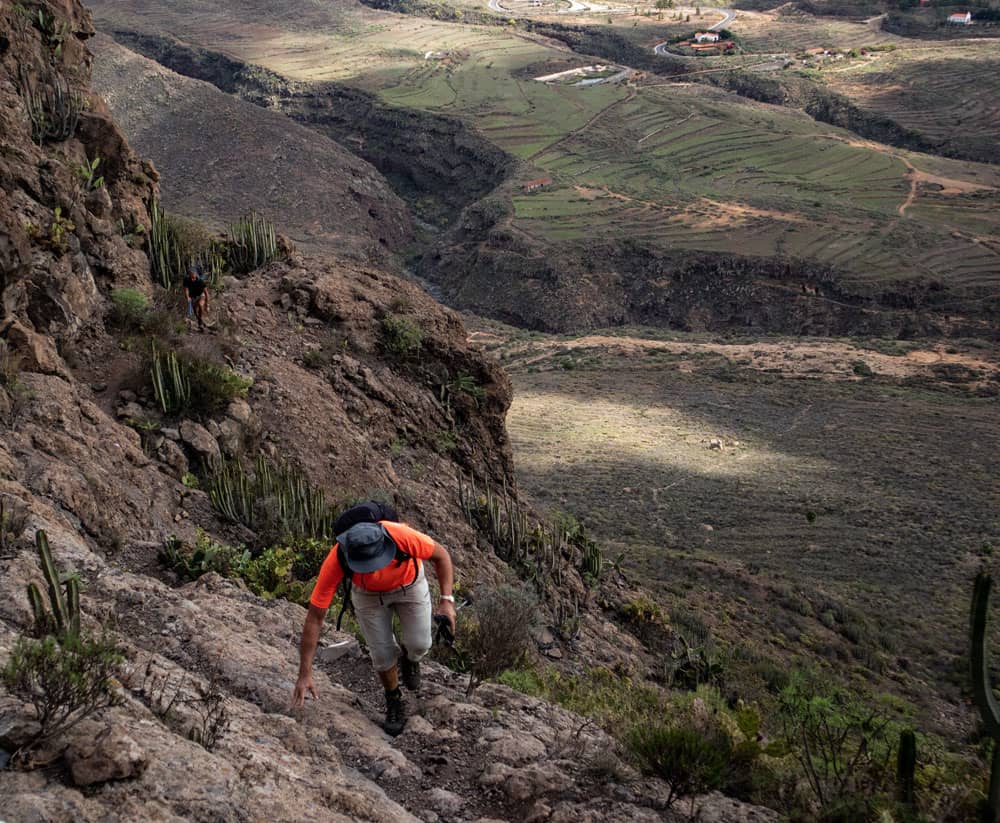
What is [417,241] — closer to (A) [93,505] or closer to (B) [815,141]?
(B) [815,141]

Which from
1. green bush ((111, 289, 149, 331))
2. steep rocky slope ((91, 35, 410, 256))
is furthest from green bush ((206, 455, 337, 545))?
steep rocky slope ((91, 35, 410, 256))

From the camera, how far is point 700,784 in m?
3.65

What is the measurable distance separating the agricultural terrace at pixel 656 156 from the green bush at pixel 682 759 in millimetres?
43401

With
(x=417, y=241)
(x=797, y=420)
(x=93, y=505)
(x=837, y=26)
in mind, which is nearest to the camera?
(x=93, y=505)

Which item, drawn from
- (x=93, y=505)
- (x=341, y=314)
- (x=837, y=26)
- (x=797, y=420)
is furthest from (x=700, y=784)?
(x=837, y=26)

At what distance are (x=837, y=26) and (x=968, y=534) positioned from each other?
90716mm

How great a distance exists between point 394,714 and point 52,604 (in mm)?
1652

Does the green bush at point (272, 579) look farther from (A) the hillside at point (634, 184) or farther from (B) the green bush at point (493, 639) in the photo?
(A) the hillside at point (634, 184)

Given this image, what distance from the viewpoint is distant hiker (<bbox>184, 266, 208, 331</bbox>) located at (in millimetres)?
8328

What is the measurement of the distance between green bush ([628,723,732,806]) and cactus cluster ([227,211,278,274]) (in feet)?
28.3

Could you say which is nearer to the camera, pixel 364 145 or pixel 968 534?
pixel 968 534

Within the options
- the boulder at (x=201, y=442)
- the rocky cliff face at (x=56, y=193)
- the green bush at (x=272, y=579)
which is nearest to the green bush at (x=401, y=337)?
the rocky cliff face at (x=56, y=193)

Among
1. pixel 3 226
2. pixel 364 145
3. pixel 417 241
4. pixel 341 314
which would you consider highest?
pixel 3 226

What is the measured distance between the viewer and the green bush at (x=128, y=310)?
7.98m
